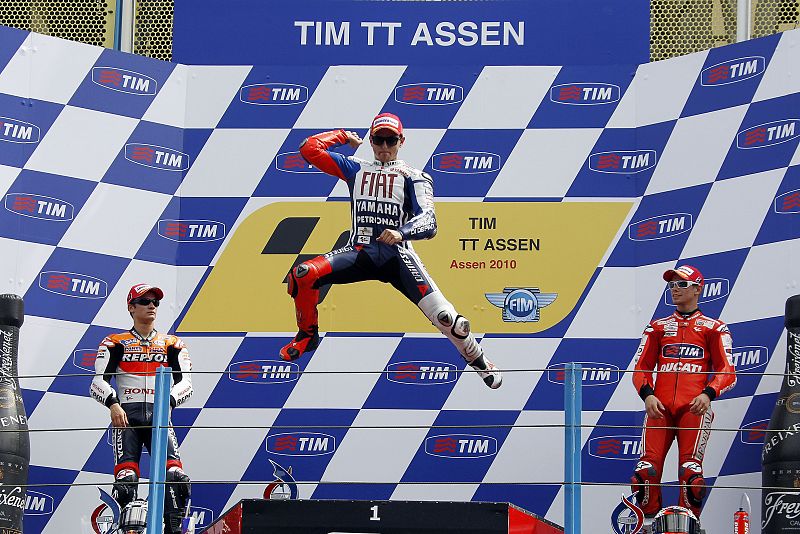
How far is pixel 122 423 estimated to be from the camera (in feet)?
20.4

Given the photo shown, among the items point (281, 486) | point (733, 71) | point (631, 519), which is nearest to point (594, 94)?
point (733, 71)

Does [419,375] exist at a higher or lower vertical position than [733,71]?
lower

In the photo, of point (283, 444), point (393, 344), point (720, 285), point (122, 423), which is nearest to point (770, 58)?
point (720, 285)

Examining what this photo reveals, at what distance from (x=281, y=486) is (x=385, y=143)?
1.46 meters

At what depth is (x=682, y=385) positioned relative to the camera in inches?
246

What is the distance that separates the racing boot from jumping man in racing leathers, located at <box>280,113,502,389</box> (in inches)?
10.0

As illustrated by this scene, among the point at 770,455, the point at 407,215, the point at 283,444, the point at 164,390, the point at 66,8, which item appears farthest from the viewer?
the point at 66,8

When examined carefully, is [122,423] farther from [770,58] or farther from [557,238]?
[770,58]

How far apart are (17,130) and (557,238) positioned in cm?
244

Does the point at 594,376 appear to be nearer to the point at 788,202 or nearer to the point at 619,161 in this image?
the point at 619,161

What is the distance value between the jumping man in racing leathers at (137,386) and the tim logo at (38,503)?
86 cm

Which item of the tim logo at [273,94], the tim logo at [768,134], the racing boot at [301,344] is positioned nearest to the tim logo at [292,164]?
the tim logo at [273,94]

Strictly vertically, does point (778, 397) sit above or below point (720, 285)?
below

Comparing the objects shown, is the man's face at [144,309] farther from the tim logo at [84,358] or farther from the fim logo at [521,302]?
the fim logo at [521,302]
